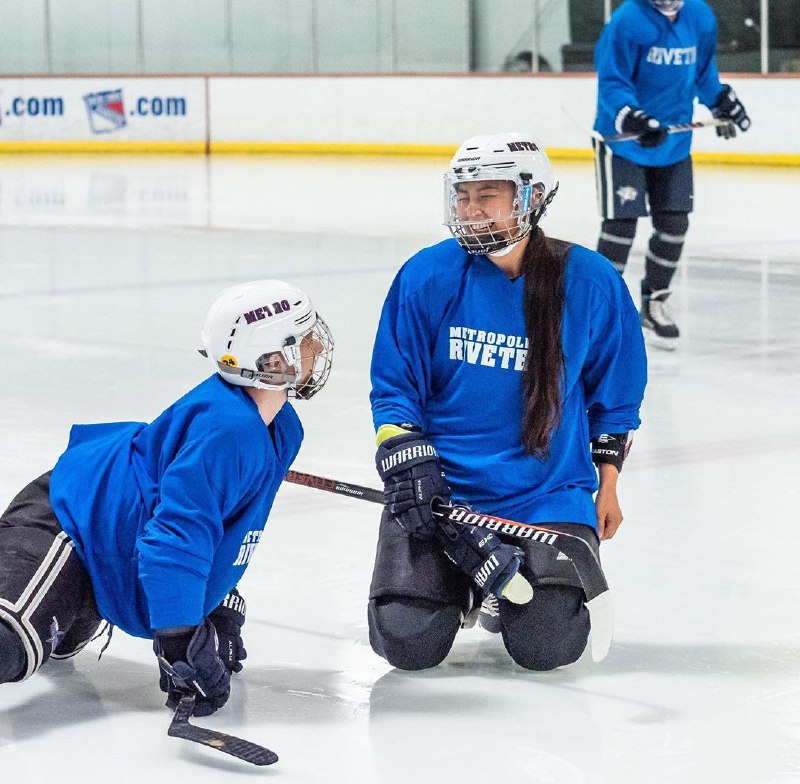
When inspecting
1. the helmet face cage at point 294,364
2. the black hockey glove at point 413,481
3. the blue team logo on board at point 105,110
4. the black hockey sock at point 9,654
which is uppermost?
the blue team logo on board at point 105,110

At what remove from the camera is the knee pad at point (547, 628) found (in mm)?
2465

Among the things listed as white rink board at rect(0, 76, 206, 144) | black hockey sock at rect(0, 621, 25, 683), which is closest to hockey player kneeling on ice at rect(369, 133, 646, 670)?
black hockey sock at rect(0, 621, 25, 683)

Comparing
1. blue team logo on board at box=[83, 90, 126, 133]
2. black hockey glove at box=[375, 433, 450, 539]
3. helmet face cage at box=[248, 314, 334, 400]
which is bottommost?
black hockey glove at box=[375, 433, 450, 539]

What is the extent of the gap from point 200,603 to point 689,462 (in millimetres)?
1904

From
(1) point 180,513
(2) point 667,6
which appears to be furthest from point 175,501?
(2) point 667,6

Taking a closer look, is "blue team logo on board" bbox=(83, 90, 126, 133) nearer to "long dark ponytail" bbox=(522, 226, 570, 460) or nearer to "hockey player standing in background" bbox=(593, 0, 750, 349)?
"hockey player standing in background" bbox=(593, 0, 750, 349)

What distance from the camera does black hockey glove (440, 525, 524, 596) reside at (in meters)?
2.46

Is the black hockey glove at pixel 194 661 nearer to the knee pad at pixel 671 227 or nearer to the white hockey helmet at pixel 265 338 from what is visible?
the white hockey helmet at pixel 265 338

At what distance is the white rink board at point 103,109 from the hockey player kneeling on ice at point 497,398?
13.5m

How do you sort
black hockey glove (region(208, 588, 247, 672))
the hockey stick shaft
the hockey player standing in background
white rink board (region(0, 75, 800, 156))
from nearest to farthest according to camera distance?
black hockey glove (region(208, 588, 247, 672))
the hockey stick shaft
the hockey player standing in background
white rink board (region(0, 75, 800, 156))

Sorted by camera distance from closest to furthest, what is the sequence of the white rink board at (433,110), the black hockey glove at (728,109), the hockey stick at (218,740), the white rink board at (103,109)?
1. the hockey stick at (218,740)
2. the black hockey glove at (728,109)
3. the white rink board at (433,110)
4. the white rink board at (103,109)

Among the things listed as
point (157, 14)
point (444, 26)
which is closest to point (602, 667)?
point (444, 26)

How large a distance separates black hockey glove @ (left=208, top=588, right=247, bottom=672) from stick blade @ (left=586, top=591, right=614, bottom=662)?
1.68ft

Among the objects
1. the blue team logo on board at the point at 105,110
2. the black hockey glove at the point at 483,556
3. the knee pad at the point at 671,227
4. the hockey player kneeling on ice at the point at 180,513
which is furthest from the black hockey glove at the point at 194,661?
the blue team logo on board at the point at 105,110
